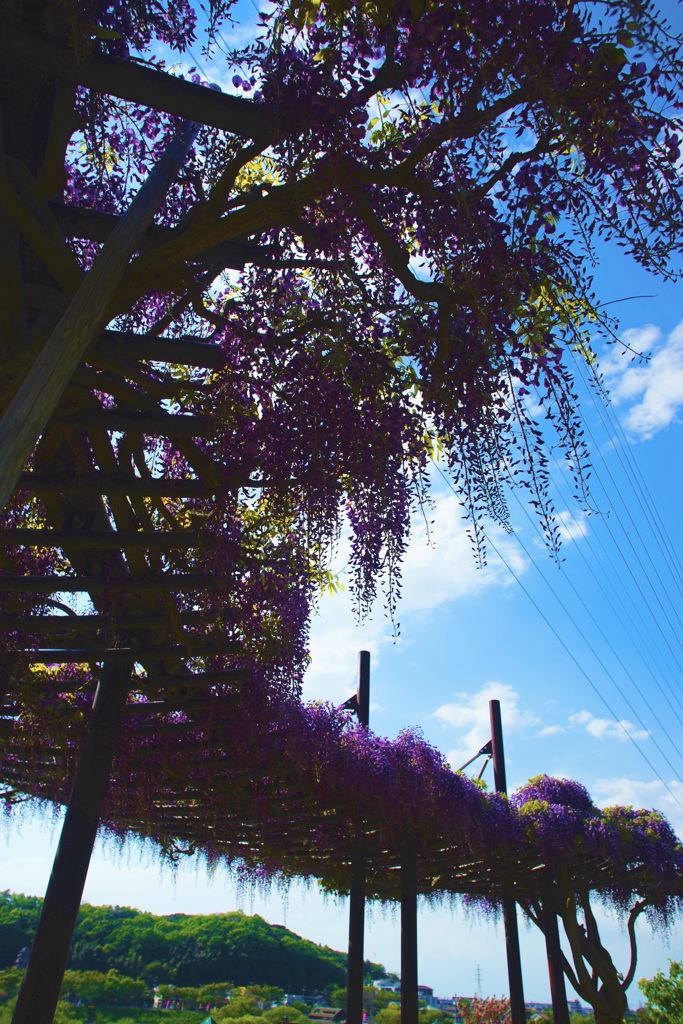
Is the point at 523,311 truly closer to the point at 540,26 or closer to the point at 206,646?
the point at 540,26


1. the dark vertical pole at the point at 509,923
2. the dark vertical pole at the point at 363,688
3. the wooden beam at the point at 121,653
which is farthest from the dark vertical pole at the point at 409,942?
the wooden beam at the point at 121,653

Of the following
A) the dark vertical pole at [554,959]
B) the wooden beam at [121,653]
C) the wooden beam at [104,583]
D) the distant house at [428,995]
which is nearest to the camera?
the wooden beam at [104,583]

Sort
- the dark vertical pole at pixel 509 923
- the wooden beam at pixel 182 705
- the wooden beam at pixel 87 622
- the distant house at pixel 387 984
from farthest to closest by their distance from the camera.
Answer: the distant house at pixel 387 984 < the dark vertical pole at pixel 509 923 < the wooden beam at pixel 182 705 < the wooden beam at pixel 87 622

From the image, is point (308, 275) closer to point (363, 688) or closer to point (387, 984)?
point (363, 688)

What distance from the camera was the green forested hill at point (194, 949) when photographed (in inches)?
1020

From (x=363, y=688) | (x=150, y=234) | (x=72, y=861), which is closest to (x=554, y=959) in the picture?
(x=363, y=688)

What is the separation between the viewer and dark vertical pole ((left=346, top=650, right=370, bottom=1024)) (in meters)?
9.53

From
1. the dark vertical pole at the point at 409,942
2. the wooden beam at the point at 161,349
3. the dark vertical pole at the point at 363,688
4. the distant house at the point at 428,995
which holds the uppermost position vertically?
the dark vertical pole at the point at 363,688

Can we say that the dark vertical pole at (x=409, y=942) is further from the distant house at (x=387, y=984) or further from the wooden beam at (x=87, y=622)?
the distant house at (x=387, y=984)

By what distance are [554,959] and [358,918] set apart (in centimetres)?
438

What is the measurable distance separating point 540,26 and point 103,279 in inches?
64.6

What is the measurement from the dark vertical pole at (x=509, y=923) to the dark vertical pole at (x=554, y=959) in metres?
0.68

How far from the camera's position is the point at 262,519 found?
4051 millimetres

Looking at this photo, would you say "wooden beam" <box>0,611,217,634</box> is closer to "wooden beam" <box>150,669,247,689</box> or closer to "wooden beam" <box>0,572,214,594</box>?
"wooden beam" <box>0,572,214,594</box>
